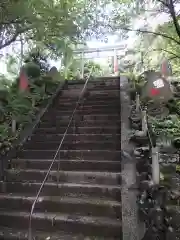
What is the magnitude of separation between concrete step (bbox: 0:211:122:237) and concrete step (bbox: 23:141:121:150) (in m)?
1.78

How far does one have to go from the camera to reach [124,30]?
8.06m

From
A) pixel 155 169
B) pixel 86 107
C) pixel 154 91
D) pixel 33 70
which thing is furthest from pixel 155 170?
pixel 33 70

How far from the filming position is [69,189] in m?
4.25

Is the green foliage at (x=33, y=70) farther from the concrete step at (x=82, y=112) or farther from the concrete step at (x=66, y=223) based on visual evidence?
the concrete step at (x=66, y=223)

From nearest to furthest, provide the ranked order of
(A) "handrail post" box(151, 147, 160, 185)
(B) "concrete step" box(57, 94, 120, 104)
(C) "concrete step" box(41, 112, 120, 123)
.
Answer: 1. (A) "handrail post" box(151, 147, 160, 185)
2. (C) "concrete step" box(41, 112, 120, 123)
3. (B) "concrete step" box(57, 94, 120, 104)

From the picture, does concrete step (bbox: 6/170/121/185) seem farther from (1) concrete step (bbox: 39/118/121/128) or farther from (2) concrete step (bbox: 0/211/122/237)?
(1) concrete step (bbox: 39/118/121/128)

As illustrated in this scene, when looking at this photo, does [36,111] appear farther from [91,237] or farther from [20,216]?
[91,237]

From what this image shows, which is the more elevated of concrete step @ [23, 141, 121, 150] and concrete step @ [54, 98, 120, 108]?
concrete step @ [54, 98, 120, 108]

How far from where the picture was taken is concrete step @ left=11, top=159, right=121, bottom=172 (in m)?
4.68

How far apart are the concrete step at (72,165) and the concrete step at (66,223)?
1.09 metres

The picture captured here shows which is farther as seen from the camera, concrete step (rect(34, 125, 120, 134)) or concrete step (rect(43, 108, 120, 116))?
concrete step (rect(43, 108, 120, 116))

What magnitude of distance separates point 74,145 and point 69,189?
4.56 ft

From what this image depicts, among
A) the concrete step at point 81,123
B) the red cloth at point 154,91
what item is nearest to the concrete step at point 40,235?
the concrete step at point 81,123

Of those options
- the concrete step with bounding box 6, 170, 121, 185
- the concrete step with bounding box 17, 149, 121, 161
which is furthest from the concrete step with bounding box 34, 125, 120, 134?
the concrete step with bounding box 6, 170, 121, 185
